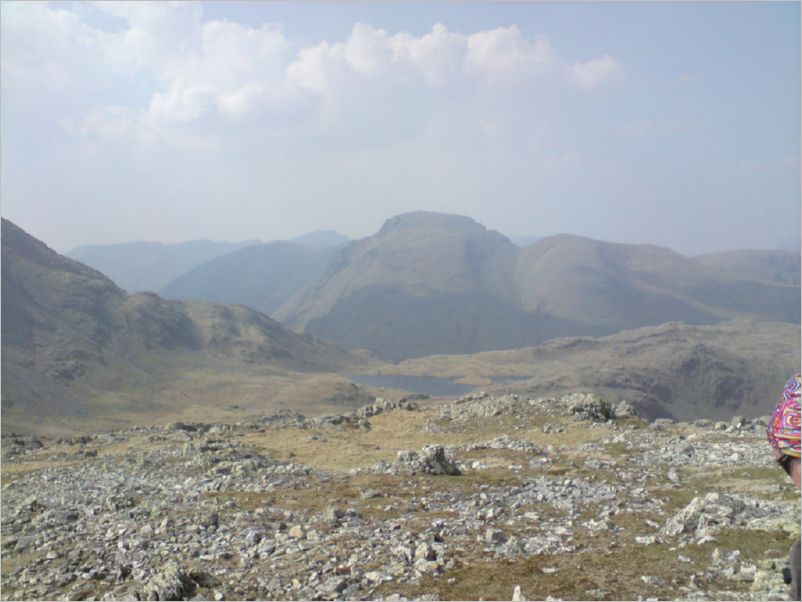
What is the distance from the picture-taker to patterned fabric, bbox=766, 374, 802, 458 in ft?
15.7

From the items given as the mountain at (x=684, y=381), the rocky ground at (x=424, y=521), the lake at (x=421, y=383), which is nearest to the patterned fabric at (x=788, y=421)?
the rocky ground at (x=424, y=521)

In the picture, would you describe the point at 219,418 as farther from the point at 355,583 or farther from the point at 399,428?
the point at 355,583

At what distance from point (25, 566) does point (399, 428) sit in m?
26.7

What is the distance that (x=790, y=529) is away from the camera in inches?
554

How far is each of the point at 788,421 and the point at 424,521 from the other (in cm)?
1429

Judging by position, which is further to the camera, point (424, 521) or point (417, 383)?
point (417, 383)

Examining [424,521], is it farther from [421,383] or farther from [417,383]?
[421,383]

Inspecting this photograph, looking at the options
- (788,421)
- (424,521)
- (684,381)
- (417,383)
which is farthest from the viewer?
(417,383)

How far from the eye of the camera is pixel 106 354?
144 m

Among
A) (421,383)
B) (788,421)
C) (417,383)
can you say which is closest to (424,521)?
(788,421)

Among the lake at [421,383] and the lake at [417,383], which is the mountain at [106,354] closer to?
the lake at [417,383]

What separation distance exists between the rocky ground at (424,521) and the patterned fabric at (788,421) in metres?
7.50

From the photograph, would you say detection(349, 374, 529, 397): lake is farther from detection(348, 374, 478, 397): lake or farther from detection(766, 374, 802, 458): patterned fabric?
detection(766, 374, 802, 458): patterned fabric

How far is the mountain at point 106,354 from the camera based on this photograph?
112750mm
